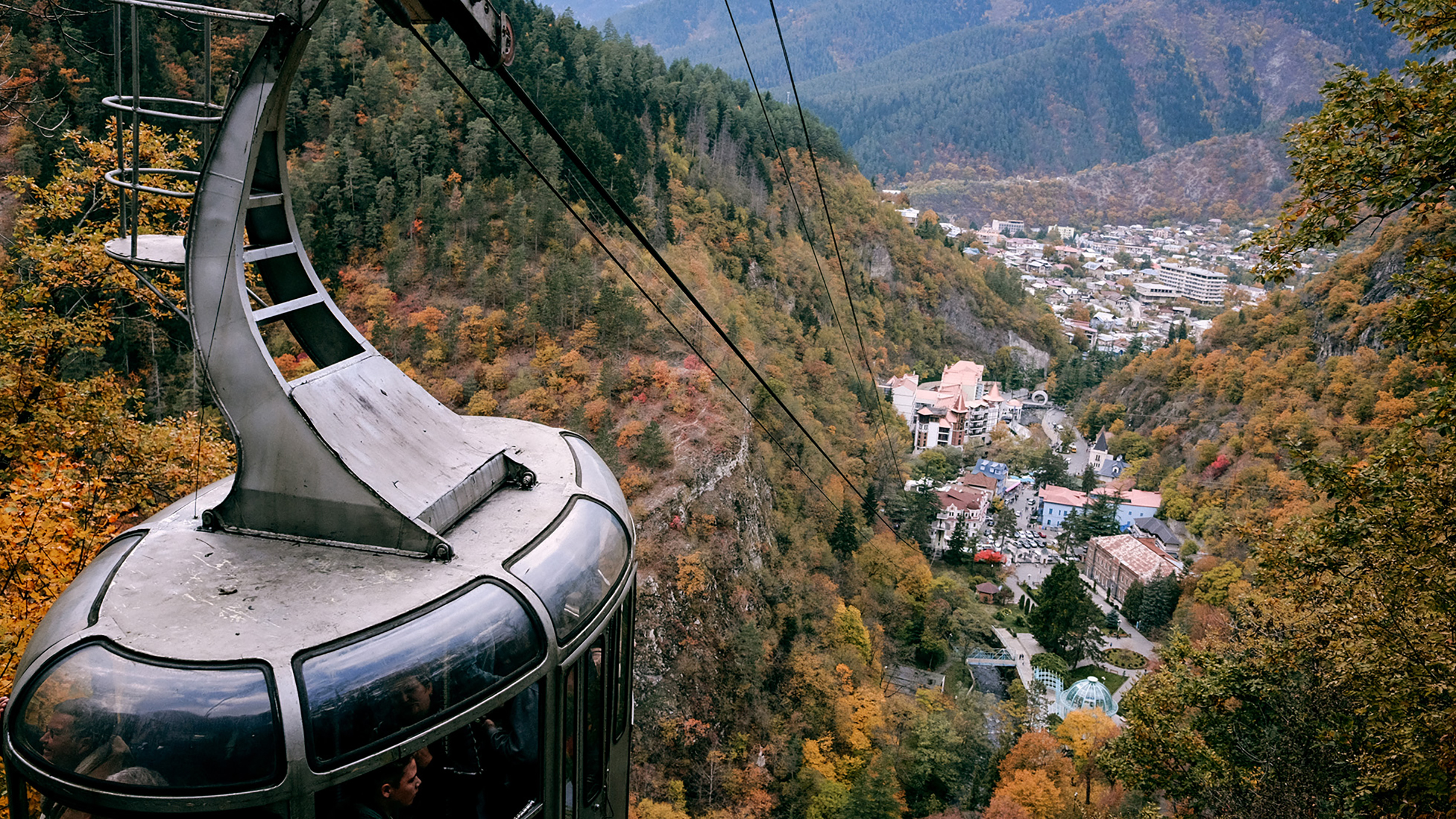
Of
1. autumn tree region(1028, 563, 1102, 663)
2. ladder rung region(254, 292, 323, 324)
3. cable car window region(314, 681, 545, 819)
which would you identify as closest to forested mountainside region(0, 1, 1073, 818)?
autumn tree region(1028, 563, 1102, 663)

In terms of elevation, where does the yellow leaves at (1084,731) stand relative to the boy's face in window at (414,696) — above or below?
below

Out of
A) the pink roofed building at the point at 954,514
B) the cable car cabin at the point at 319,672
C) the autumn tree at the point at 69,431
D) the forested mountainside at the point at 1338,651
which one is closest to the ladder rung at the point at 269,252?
the cable car cabin at the point at 319,672

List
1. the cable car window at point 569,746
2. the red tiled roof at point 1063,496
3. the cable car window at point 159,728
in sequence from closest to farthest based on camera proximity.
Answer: the cable car window at point 159,728
the cable car window at point 569,746
the red tiled roof at point 1063,496

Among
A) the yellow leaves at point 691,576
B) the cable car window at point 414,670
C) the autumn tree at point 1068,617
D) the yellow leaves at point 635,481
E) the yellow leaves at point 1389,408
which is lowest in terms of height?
the autumn tree at point 1068,617

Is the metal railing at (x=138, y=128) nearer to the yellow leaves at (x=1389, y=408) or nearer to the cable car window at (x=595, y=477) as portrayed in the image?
the cable car window at (x=595, y=477)

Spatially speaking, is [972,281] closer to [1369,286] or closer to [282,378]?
[1369,286]

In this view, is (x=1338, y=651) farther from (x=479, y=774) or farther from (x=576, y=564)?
(x=479, y=774)
